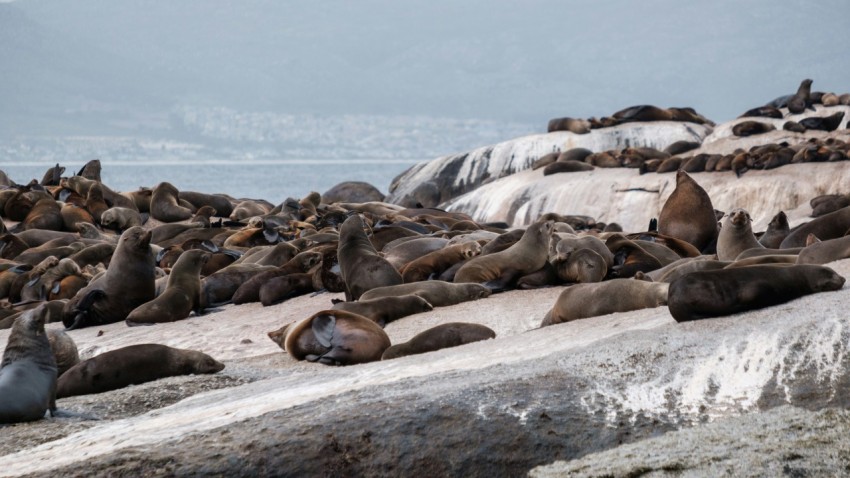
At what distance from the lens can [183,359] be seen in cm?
590

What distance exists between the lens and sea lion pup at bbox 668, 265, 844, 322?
14.6ft

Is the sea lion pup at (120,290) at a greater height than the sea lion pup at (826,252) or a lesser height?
lesser

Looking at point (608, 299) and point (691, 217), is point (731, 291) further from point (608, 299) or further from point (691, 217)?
point (691, 217)

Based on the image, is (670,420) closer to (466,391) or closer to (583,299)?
(466,391)

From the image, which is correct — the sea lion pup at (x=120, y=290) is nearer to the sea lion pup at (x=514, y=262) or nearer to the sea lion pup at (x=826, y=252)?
the sea lion pup at (x=514, y=262)

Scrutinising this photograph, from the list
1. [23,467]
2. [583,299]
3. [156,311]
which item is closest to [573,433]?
[23,467]

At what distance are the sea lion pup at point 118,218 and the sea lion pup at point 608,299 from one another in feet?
30.0

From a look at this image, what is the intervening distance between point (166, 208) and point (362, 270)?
7453 millimetres

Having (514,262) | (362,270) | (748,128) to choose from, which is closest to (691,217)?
(514,262)

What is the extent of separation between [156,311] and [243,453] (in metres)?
5.11

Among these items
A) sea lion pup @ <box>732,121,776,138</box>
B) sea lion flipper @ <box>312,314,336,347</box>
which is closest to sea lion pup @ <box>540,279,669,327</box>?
sea lion flipper @ <box>312,314,336,347</box>

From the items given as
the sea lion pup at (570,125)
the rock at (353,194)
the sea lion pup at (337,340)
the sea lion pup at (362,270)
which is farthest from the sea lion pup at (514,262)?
the rock at (353,194)

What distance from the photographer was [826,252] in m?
6.04

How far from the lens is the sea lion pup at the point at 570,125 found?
80.8 feet
